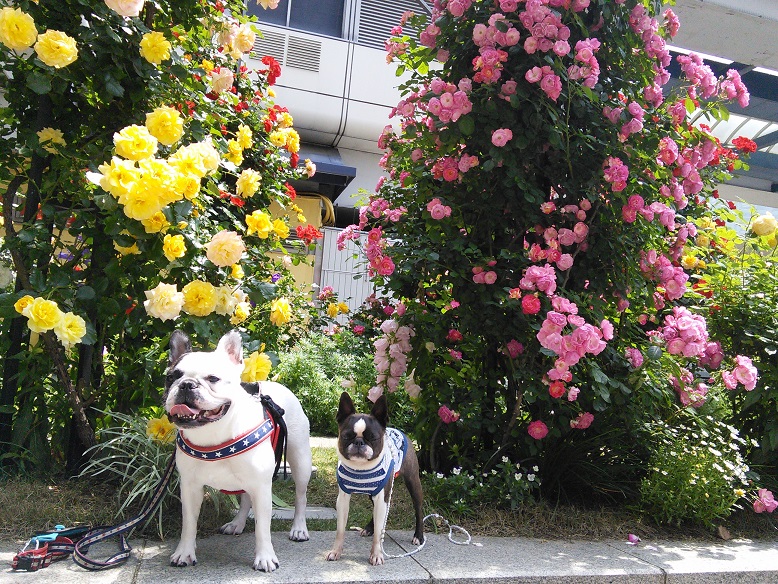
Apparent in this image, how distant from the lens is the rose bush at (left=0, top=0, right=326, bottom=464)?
280 cm

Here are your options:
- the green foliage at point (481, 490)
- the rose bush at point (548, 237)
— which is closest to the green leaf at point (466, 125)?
the rose bush at point (548, 237)

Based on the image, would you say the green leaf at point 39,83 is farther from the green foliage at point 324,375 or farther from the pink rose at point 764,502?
the pink rose at point 764,502

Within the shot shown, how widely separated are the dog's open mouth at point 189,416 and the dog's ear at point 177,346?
1.07 ft

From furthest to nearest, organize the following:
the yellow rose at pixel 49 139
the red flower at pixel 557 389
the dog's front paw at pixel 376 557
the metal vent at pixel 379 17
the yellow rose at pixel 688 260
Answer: the metal vent at pixel 379 17 < the yellow rose at pixel 688 260 < the red flower at pixel 557 389 < the yellow rose at pixel 49 139 < the dog's front paw at pixel 376 557

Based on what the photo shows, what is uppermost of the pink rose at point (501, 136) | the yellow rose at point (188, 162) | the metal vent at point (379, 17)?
the metal vent at point (379, 17)

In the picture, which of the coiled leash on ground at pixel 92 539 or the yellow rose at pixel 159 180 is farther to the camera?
the yellow rose at pixel 159 180

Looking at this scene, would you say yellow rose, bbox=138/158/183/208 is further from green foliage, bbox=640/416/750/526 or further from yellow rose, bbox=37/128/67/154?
green foliage, bbox=640/416/750/526

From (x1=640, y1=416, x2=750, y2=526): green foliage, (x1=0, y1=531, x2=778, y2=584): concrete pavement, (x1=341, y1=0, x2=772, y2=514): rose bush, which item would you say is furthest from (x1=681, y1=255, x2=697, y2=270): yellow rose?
(x1=0, y1=531, x2=778, y2=584): concrete pavement

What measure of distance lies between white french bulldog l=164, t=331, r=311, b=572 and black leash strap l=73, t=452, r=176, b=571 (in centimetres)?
23

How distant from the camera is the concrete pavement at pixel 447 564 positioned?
2.55 metres

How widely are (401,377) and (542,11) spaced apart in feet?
Answer: 8.14

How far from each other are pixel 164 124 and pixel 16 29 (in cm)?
72

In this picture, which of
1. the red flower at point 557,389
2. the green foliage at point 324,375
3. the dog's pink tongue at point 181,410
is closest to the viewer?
the dog's pink tongue at point 181,410

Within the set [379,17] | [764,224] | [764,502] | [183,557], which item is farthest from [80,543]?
[379,17]
